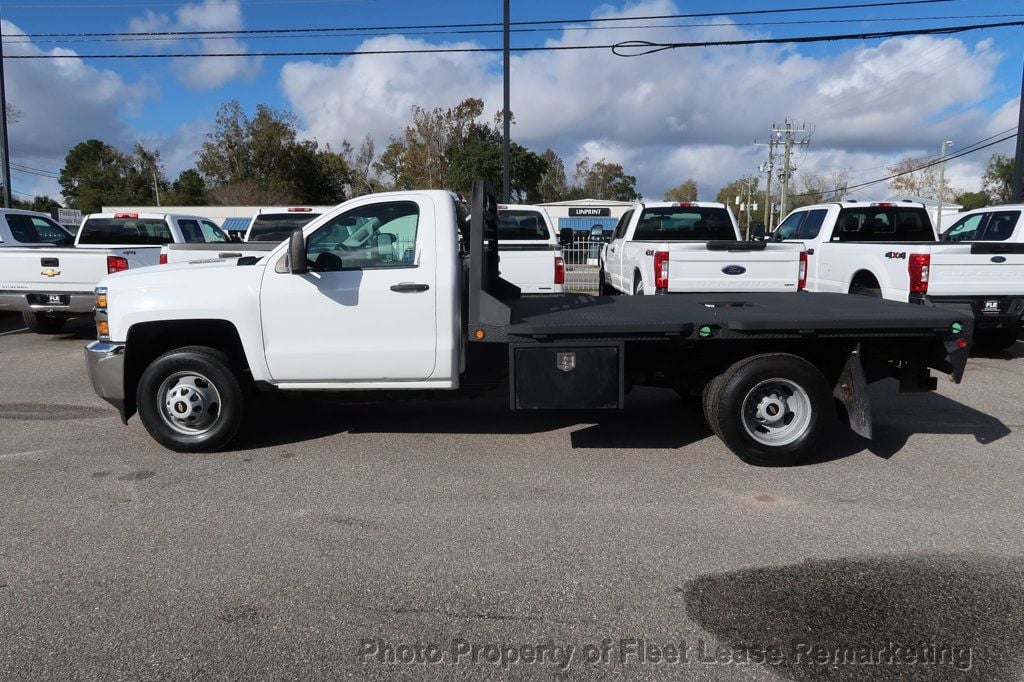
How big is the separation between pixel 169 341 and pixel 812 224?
10.4m

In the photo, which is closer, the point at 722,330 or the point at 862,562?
the point at 862,562

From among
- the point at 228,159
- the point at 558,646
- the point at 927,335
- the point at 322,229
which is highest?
the point at 228,159

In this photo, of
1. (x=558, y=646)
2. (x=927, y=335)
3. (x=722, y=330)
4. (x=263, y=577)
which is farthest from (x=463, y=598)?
(x=927, y=335)

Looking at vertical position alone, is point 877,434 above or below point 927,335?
below

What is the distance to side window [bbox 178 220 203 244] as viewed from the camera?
14599mm

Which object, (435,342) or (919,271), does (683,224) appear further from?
(435,342)

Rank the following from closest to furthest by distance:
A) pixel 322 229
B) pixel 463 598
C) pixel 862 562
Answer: pixel 463 598 → pixel 862 562 → pixel 322 229

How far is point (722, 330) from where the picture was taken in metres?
5.51

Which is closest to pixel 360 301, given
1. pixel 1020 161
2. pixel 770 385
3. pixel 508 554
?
pixel 508 554

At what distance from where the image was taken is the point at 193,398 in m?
5.92

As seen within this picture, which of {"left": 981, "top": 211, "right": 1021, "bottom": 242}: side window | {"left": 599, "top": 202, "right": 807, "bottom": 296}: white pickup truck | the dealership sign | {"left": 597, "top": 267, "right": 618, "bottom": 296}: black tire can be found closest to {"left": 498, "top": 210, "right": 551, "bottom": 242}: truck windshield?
{"left": 597, "top": 267, "right": 618, "bottom": 296}: black tire

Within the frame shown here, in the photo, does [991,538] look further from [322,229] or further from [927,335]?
[322,229]

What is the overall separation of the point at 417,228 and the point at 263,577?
2.83 m

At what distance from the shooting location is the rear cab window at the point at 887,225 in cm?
1212
